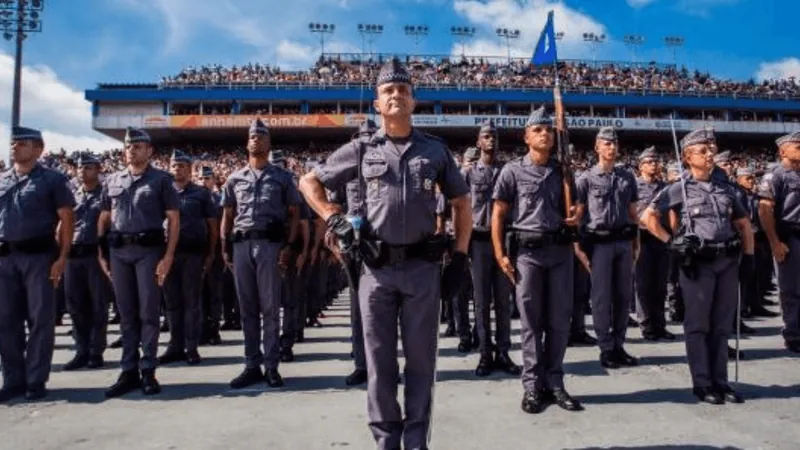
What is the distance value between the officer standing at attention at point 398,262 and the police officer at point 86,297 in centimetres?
414

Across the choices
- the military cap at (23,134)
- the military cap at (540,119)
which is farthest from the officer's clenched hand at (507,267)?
the military cap at (23,134)

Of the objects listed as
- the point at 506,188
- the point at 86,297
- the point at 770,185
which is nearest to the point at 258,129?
the point at 506,188

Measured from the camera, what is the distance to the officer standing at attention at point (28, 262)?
4.77 metres

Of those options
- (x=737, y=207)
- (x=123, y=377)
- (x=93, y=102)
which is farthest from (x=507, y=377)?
(x=93, y=102)

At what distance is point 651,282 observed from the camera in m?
7.33

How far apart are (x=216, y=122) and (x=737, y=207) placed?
133ft

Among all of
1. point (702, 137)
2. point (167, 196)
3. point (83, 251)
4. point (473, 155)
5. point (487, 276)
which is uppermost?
point (473, 155)

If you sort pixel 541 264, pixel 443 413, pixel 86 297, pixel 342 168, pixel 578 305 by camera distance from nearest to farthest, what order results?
pixel 342 168 → pixel 443 413 → pixel 541 264 → pixel 86 297 → pixel 578 305

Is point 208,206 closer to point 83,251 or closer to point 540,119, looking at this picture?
point 83,251

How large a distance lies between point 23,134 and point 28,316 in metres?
1.57

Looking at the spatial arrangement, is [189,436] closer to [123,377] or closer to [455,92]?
[123,377]

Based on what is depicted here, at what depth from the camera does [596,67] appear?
5128 centimetres

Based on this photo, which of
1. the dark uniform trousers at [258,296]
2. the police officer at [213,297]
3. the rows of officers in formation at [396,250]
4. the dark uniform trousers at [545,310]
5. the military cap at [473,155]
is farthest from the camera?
the police officer at [213,297]

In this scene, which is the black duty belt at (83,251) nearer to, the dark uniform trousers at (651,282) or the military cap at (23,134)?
the military cap at (23,134)
